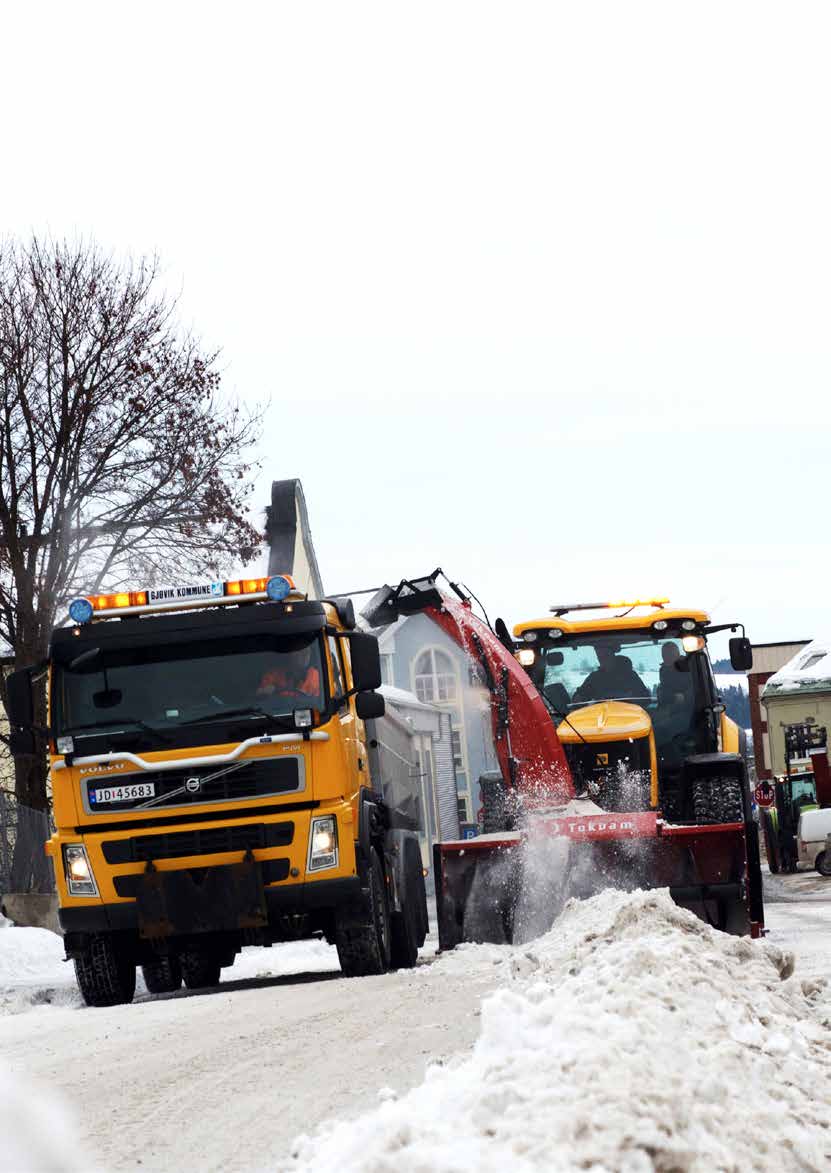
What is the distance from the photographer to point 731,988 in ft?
22.5

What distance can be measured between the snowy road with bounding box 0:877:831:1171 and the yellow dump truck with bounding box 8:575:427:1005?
2.22 ft

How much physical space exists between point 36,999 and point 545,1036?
10037 millimetres

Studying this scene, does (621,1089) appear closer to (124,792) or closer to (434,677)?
(124,792)

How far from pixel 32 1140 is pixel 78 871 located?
8.01 m

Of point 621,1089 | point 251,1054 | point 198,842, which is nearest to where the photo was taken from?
point 621,1089

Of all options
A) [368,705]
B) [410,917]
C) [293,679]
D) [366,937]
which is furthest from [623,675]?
[293,679]

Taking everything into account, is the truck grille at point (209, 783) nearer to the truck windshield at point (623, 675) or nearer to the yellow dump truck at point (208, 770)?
the yellow dump truck at point (208, 770)

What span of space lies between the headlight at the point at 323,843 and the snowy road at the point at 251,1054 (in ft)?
2.67

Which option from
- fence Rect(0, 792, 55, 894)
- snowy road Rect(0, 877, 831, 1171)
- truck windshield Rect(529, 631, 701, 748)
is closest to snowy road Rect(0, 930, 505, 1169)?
snowy road Rect(0, 877, 831, 1171)

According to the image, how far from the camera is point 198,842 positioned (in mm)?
11758

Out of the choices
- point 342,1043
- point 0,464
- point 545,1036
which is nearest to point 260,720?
point 342,1043

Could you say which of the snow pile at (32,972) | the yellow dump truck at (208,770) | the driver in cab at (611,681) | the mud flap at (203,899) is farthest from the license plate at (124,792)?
the driver in cab at (611,681)

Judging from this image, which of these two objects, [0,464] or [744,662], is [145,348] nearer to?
[0,464]

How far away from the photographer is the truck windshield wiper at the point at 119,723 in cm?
1163
